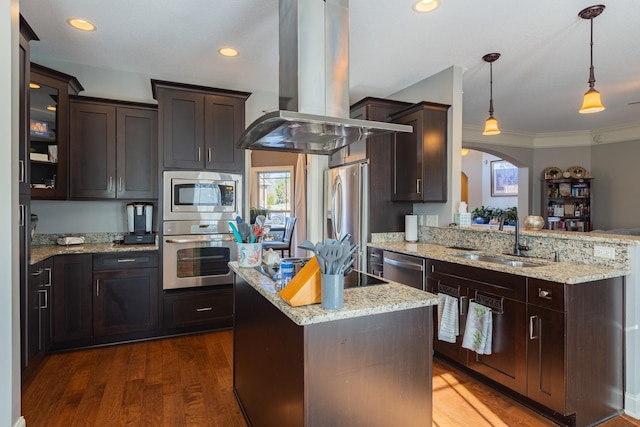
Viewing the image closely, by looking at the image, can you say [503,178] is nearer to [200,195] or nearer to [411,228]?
[411,228]

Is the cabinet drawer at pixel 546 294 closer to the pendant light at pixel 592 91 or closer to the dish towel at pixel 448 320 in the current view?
the dish towel at pixel 448 320

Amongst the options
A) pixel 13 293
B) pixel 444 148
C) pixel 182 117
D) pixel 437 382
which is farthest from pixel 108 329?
pixel 444 148

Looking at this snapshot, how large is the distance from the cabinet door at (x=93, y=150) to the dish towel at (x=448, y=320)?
3228 mm

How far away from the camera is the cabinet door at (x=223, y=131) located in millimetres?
3693

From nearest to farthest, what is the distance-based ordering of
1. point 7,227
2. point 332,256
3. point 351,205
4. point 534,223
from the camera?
point 332,256
point 7,227
point 534,223
point 351,205

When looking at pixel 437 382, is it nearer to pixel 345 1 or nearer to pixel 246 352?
pixel 246 352

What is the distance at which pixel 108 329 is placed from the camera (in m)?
3.32

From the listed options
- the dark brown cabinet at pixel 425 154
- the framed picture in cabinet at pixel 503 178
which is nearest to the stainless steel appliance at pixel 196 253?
the dark brown cabinet at pixel 425 154

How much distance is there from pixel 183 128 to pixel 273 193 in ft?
13.6

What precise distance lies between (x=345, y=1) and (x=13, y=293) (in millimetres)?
2531

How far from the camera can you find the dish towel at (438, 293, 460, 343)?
2736 millimetres

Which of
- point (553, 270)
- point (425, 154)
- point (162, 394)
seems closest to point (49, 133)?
point (162, 394)

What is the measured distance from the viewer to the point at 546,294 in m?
2.14

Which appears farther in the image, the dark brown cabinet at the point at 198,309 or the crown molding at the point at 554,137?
the crown molding at the point at 554,137
